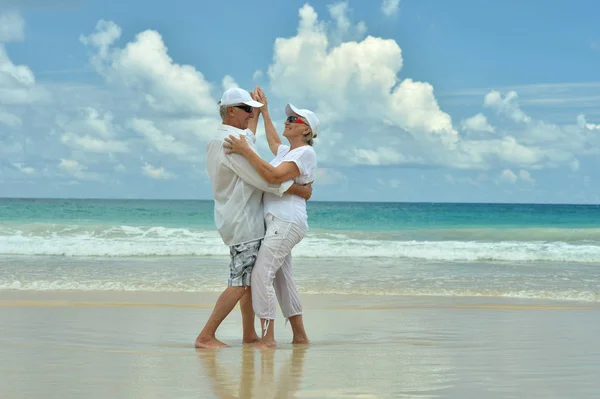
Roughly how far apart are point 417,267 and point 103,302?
23.5ft

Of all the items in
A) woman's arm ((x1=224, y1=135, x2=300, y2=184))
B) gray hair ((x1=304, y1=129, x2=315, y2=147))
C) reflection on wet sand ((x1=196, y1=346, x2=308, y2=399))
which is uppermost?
gray hair ((x1=304, y1=129, x2=315, y2=147))

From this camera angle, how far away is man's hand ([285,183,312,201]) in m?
5.41

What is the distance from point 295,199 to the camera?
5473mm

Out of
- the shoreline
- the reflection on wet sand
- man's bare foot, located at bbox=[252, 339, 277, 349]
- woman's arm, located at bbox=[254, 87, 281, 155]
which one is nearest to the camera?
the reflection on wet sand

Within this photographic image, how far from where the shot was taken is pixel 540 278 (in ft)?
41.5

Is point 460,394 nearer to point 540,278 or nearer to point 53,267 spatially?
point 540,278

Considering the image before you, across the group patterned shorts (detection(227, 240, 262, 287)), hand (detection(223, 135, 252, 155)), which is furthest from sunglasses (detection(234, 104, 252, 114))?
patterned shorts (detection(227, 240, 262, 287))

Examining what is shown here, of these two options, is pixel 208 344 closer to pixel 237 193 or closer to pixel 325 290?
pixel 237 193

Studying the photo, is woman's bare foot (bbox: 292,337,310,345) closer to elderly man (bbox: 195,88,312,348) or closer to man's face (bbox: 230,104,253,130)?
elderly man (bbox: 195,88,312,348)

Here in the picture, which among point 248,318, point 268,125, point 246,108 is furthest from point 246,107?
point 248,318

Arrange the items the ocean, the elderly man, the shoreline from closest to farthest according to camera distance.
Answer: the elderly man → the shoreline → the ocean

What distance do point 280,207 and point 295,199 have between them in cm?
12

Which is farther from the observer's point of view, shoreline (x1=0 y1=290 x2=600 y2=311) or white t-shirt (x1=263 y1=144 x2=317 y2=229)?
shoreline (x1=0 y1=290 x2=600 y2=311)

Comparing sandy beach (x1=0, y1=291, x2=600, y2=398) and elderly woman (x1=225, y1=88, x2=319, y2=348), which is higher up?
elderly woman (x1=225, y1=88, x2=319, y2=348)
